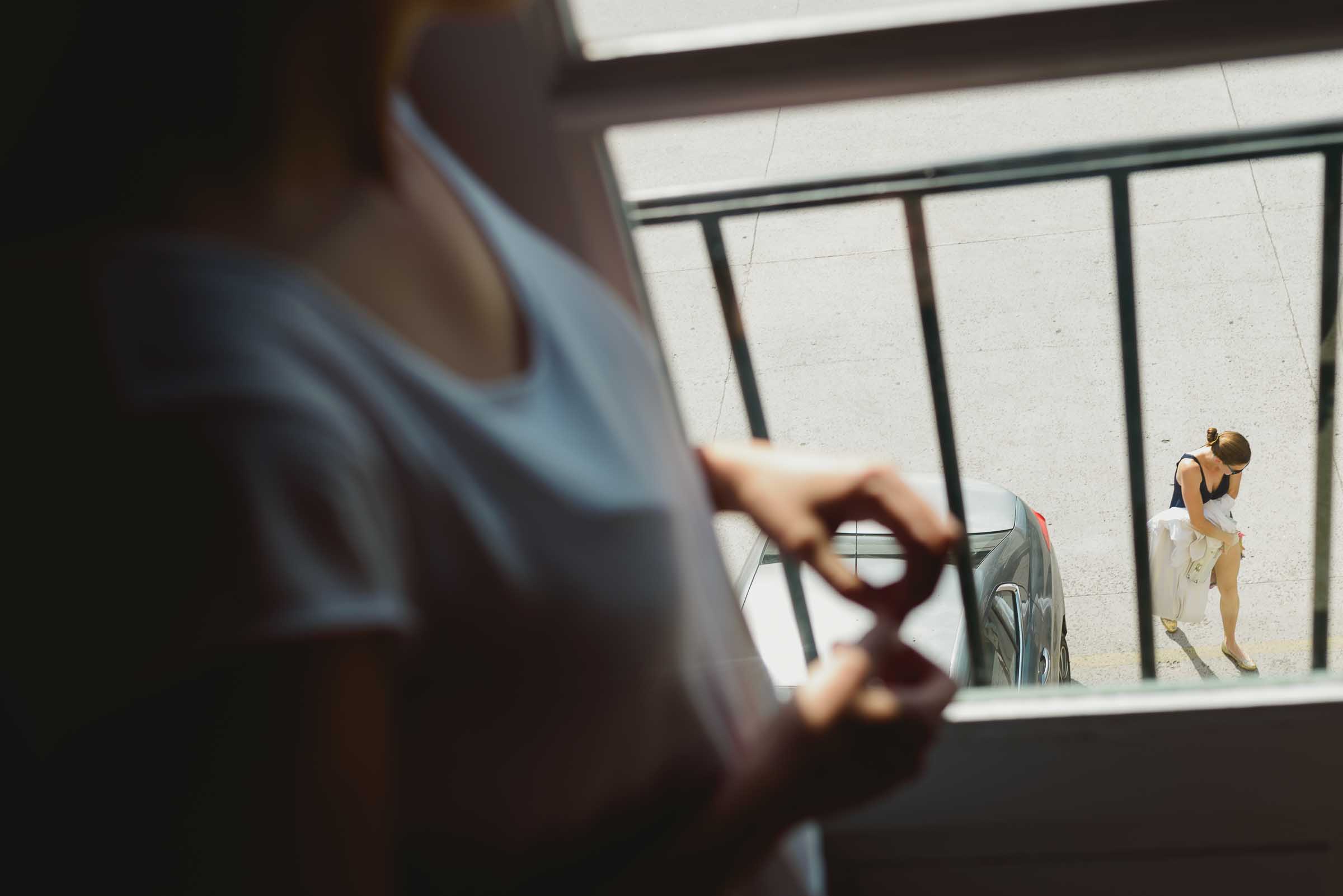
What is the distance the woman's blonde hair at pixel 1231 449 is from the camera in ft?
16.0

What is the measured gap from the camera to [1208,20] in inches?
32.4

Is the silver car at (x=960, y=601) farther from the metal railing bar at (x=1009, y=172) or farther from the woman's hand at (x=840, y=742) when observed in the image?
the woman's hand at (x=840, y=742)

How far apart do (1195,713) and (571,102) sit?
83 centimetres

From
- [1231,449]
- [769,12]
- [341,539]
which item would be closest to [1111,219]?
[769,12]

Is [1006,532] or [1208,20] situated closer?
[1208,20]

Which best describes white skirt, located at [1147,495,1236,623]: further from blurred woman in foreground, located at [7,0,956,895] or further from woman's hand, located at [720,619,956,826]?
blurred woman in foreground, located at [7,0,956,895]

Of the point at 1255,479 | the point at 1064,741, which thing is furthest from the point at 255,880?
the point at 1255,479

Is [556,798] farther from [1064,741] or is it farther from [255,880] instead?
[1064,741]

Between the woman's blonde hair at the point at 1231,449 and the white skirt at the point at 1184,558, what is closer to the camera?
the woman's blonde hair at the point at 1231,449

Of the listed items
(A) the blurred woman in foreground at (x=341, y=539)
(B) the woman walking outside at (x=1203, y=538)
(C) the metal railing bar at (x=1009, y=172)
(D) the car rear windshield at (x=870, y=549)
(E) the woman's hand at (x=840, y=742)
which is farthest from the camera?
(B) the woman walking outside at (x=1203, y=538)

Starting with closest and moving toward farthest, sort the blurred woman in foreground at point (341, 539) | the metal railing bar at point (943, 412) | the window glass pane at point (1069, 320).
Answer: the blurred woman in foreground at point (341, 539), the metal railing bar at point (943, 412), the window glass pane at point (1069, 320)

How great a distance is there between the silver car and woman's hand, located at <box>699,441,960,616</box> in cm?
212

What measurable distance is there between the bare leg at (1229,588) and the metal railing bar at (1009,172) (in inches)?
183

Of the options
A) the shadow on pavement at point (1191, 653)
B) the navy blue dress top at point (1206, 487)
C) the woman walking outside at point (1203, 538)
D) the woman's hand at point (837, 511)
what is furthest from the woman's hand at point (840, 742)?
the shadow on pavement at point (1191, 653)
